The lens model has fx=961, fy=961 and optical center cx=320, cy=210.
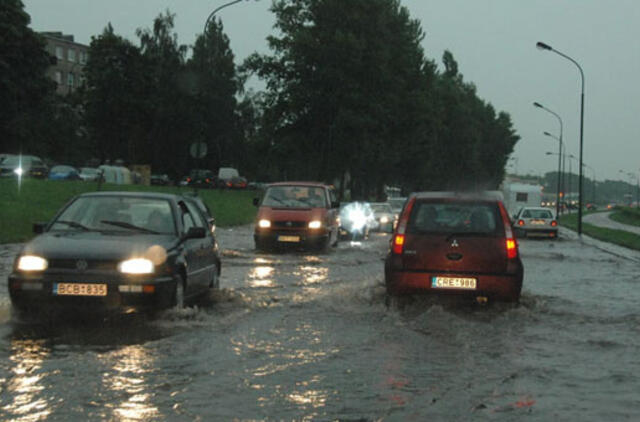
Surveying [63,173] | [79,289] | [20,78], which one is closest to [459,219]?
[79,289]

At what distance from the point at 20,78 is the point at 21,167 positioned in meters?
9.99

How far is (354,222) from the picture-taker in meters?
35.2

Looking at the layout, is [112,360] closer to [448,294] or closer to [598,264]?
[448,294]

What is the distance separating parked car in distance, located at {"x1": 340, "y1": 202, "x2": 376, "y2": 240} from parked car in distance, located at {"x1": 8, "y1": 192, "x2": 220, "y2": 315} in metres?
23.8

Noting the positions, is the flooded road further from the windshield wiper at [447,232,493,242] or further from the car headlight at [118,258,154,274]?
the windshield wiper at [447,232,493,242]

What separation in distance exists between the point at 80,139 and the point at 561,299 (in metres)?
72.6

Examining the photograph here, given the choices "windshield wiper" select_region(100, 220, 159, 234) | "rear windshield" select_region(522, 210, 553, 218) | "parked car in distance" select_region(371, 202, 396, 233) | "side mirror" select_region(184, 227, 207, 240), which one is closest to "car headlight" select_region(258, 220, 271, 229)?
"side mirror" select_region(184, 227, 207, 240)

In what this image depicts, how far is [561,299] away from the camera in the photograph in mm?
14273

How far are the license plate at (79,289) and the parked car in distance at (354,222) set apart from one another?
25.2 m

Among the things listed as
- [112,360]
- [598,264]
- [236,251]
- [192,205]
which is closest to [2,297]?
[192,205]

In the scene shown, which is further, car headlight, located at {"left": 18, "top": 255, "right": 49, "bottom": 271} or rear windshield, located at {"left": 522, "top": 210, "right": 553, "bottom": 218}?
rear windshield, located at {"left": 522, "top": 210, "right": 553, "bottom": 218}

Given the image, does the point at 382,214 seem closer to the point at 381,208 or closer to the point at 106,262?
the point at 381,208

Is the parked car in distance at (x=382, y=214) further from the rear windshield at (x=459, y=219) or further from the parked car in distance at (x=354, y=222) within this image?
the rear windshield at (x=459, y=219)

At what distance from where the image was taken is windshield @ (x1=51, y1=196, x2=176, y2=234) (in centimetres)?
1105
